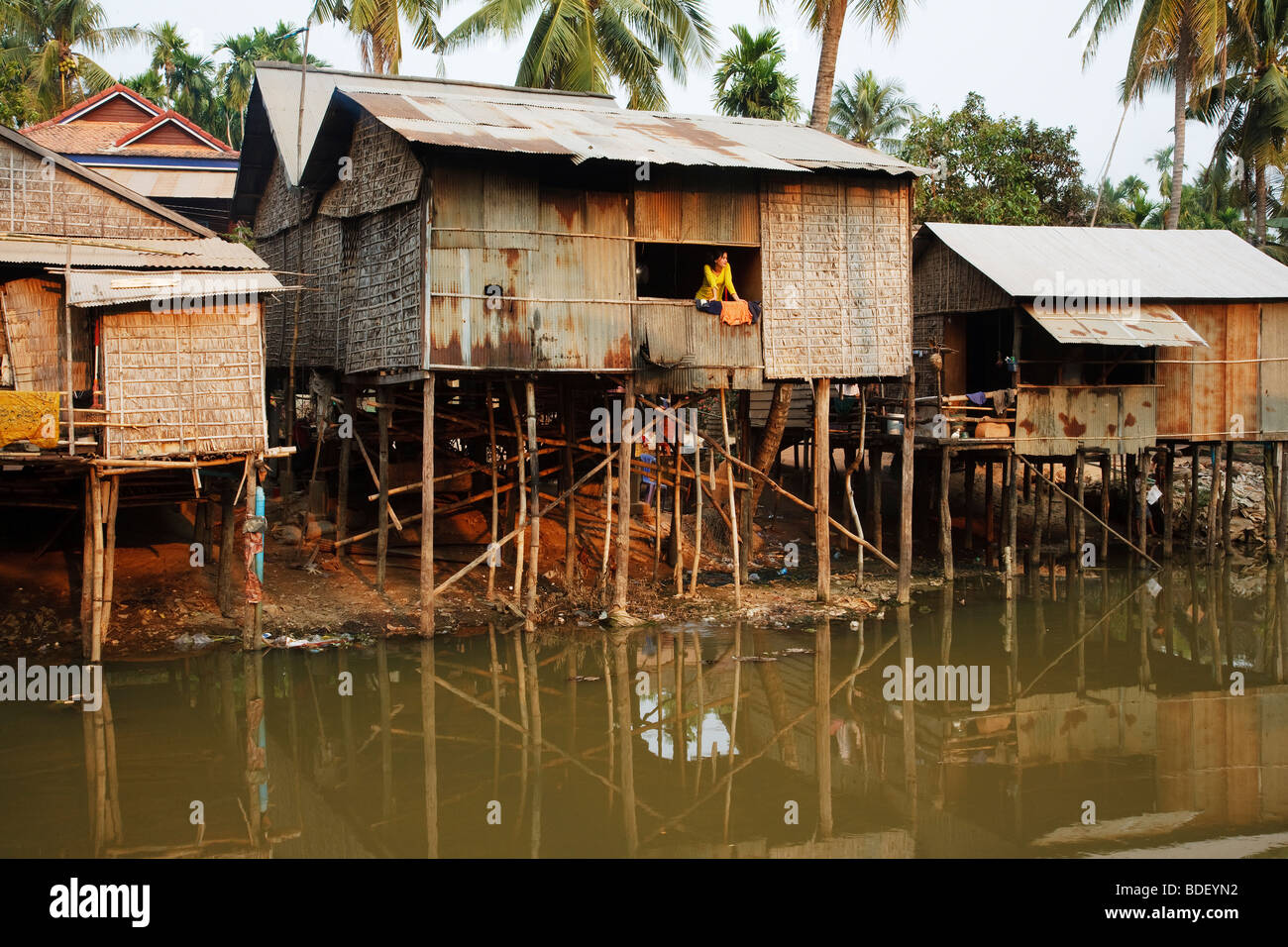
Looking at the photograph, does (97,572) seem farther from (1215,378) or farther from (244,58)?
(244,58)

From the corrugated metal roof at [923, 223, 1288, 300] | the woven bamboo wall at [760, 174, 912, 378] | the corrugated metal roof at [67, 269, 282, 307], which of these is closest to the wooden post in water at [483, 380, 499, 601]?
the corrugated metal roof at [67, 269, 282, 307]

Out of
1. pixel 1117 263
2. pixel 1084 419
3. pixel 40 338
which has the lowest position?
pixel 1084 419

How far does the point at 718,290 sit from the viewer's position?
1592 cm

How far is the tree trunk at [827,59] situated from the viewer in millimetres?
21828

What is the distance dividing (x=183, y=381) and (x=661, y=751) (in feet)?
22.3

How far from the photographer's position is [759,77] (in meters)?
26.3

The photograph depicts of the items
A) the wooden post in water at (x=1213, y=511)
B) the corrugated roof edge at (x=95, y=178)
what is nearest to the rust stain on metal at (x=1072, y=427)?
the wooden post in water at (x=1213, y=511)

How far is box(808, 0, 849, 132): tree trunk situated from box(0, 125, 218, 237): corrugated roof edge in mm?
11711

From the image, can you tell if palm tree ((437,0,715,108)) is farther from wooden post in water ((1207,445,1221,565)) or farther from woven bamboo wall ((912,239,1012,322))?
wooden post in water ((1207,445,1221,565))

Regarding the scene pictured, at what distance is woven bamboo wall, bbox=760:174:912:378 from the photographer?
1619cm

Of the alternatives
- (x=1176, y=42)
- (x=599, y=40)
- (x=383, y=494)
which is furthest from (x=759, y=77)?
(x=383, y=494)

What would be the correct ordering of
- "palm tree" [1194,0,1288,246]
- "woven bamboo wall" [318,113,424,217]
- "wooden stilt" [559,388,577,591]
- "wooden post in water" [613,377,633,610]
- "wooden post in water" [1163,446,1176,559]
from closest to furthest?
"woven bamboo wall" [318,113,424,217] < "wooden post in water" [613,377,633,610] < "wooden stilt" [559,388,577,591] < "wooden post in water" [1163,446,1176,559] < "palm tree" [1194,0,1288,246]
